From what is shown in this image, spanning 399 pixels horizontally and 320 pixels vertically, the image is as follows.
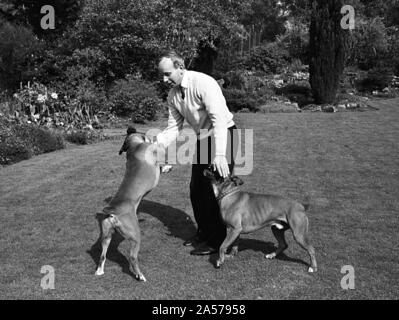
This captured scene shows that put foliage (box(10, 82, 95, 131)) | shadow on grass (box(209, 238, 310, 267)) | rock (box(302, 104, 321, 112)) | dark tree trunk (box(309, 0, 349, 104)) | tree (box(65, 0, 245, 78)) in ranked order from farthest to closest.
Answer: dark tree trunk (box(309, 0, 349, 104)) → rock (box(302, 104, 321, 112)) → tree (box(65, 0, 245, 78)) → foliage (box(10, 82, 95, 131)) → shadow on grass (box(209, 238, 310, 267))

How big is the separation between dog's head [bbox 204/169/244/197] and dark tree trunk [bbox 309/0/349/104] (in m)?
14.2

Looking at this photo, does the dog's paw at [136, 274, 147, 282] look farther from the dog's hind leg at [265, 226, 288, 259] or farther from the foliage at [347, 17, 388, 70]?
the foliage at [347, 17, 388, 70]

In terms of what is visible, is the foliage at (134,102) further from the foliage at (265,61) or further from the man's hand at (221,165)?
the foliage at (265,61)

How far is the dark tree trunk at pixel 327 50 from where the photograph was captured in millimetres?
17844

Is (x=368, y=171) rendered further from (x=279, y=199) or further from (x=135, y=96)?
(x=135, y=96)

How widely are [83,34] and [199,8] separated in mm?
5501

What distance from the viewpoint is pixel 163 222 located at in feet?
21.3

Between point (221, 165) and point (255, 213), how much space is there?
643 millimetres

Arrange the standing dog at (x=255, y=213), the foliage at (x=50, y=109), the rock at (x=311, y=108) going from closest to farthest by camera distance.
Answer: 1. the standing dog at (x=255, y=213)
2. the foliage at (x=50, y=109)
3. the rock at (x=311, y=108)

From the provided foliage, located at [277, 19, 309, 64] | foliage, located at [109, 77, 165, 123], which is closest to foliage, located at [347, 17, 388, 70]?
foliage, located at [277, 19, 309, 64]

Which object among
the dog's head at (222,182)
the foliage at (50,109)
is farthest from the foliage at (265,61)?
the dog's head at (222,182)

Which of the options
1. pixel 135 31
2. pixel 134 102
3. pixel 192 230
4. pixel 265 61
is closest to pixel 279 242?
pixel 192 230

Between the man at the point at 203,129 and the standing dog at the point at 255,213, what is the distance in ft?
0.87

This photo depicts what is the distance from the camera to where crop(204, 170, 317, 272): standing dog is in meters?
4.52
